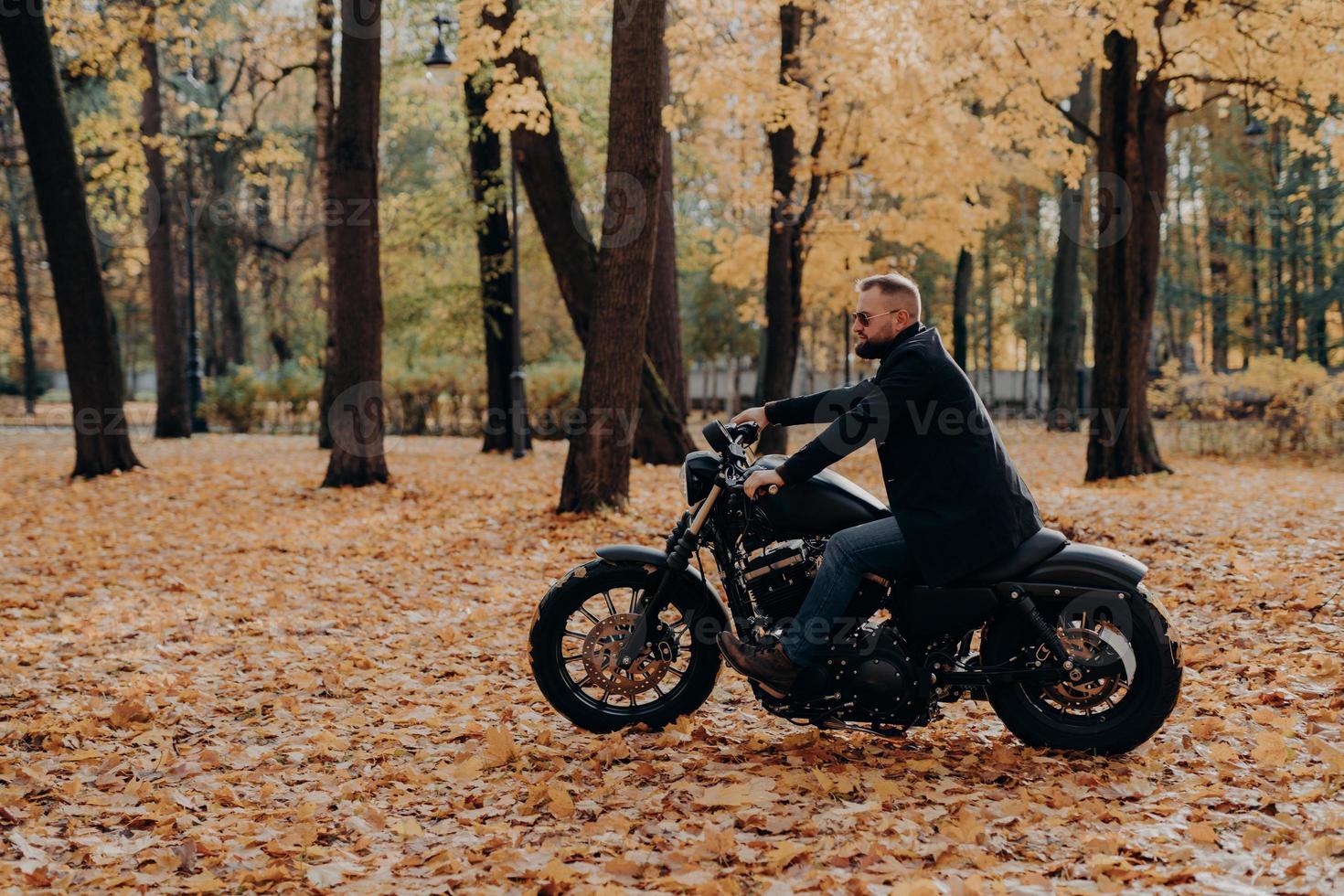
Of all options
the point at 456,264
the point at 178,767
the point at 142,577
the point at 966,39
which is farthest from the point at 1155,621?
the point at 456,264

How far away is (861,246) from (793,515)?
43.8 feet

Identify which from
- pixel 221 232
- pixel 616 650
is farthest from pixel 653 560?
pixel 221 232

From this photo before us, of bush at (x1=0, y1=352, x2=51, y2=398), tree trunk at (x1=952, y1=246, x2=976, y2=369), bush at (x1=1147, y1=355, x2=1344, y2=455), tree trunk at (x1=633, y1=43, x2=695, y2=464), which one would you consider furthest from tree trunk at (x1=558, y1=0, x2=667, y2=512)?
bush at (x1=0, y1=352, x2=51, y2=398)

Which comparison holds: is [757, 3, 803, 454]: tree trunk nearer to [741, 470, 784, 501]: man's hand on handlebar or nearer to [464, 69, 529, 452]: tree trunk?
[464, 69, 529, 452]: tree trunk

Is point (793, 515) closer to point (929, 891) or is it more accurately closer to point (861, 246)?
point (929, 891)

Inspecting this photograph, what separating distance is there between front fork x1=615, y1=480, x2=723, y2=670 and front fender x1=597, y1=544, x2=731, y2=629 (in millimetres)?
44

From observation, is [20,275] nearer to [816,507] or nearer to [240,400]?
[240,400]

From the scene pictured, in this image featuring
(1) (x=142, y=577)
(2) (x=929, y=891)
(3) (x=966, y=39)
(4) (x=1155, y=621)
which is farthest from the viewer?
(3) (x=966, y=39)

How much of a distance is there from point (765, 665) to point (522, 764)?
111cm

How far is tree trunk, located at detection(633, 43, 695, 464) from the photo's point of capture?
49.7 ft

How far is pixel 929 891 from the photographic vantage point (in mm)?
3258

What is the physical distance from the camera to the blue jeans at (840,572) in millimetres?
4262

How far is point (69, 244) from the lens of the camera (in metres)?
13.9

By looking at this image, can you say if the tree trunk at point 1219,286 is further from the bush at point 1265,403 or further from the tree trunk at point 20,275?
the tree trunk at point 20,275
